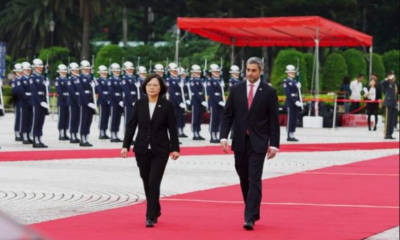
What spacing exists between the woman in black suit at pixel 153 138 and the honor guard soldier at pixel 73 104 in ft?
47.0

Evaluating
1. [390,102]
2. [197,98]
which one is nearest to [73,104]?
[197,98]

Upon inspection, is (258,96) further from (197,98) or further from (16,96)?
(197,98)

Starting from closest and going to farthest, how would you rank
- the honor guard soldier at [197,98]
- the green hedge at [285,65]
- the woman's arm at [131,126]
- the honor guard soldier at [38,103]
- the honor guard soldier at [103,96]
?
the woman's arm at [131,126], the honor guard soldier at [38,103], the honor guard soldier at [103,96], the honor guard soldier at [197,98], the green hedge at [285,65]

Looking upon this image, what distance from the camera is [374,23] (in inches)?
2525

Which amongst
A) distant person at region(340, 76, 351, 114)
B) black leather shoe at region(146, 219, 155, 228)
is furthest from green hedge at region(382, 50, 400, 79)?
black leather shoe at region(146, 219, 155, 228)

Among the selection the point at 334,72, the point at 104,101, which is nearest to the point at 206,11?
the point at 334,72

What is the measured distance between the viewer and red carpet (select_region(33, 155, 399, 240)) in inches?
343

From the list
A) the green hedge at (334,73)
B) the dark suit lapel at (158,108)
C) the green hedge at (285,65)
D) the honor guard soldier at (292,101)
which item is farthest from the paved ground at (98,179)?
the green hedge at (334,73)

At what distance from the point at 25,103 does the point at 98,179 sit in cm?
860

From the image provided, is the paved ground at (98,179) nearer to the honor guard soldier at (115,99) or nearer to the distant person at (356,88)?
the honor guard soldier at (115,99)

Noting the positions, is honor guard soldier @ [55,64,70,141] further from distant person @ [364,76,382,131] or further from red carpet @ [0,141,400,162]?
distant person @ [364,76,382,131]

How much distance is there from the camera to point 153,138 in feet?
30.0

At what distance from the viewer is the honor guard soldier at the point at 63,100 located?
2419 centimetres

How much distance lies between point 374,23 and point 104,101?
4138 cm
